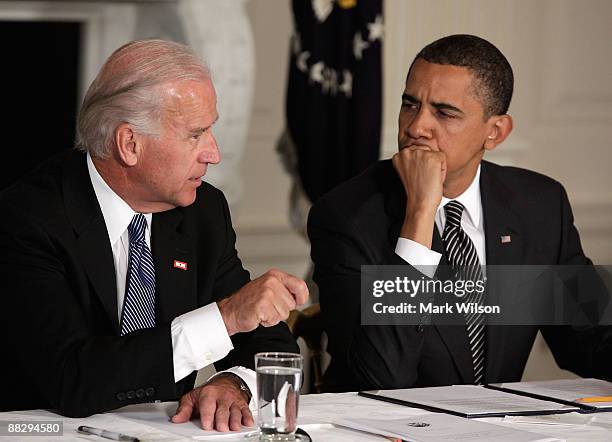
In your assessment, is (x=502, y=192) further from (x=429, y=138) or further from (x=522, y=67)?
(x=522, y=67)

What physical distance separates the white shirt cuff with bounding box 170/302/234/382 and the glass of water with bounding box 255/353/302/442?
0.99 feet

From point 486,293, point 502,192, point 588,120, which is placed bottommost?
point 486,293

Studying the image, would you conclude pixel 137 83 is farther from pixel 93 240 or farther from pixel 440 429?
pixel 440 429

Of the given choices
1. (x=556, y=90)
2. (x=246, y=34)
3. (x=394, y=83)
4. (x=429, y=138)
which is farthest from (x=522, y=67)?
(x=429, y=138)

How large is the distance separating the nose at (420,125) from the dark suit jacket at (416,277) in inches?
5.0

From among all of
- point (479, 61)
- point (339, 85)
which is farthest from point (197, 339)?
point (339, 85)

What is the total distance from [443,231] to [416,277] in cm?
20

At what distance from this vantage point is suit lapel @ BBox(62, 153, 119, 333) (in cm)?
235

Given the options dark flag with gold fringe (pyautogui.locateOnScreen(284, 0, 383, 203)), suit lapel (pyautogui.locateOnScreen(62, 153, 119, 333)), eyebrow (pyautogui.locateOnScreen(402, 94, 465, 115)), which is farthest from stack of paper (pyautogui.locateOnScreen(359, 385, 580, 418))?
dark flag with gold fringe (pyautogui.locateOnScreen(284, 0, 383, 203))

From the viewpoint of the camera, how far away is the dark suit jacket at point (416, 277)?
2.75m

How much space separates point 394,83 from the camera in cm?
505

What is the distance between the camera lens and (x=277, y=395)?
185cm

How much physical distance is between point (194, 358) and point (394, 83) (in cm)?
304

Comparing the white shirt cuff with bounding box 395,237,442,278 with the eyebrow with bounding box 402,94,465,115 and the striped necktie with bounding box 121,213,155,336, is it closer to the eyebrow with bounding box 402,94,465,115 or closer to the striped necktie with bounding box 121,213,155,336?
the eyebrow with bounding box 402,94,465,115
